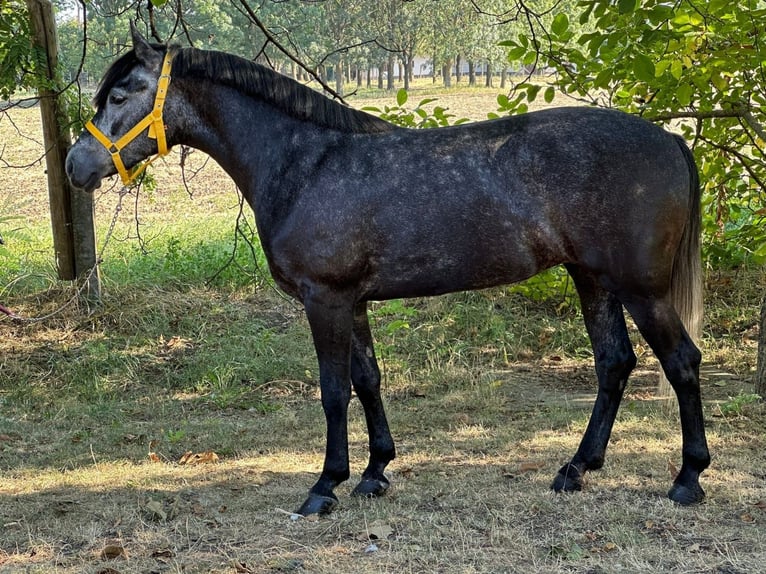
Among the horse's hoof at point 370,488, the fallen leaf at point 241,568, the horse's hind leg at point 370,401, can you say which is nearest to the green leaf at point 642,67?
the horse's hind leg at point 370,401

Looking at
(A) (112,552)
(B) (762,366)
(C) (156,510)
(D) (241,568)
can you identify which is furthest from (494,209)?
(B) (762,366)

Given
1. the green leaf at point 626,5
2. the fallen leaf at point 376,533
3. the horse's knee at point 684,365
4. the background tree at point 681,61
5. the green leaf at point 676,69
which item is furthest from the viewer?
the background tree at point 681,61

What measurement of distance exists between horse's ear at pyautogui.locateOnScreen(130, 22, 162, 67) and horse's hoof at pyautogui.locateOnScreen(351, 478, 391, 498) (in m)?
2.43

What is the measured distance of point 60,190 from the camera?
775 cm

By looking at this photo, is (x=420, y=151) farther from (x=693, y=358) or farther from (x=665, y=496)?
(x=665, y=496)

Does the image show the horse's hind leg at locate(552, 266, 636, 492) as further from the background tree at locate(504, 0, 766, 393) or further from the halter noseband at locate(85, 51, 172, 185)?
the halter noseband at locate(85, 51, 172, 185)

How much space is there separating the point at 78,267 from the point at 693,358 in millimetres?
5976

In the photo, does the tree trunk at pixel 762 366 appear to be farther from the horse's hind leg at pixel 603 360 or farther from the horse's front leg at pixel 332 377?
the horse's front leg at pixel 332 377

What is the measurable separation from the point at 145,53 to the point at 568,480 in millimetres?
3097

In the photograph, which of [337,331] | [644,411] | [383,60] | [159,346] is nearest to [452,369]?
[644,411]

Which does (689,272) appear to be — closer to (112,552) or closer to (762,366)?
(762,366)

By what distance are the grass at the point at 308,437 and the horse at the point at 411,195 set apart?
46cm

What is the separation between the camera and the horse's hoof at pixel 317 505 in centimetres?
420

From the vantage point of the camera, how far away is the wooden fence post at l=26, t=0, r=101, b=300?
7.41 meters
